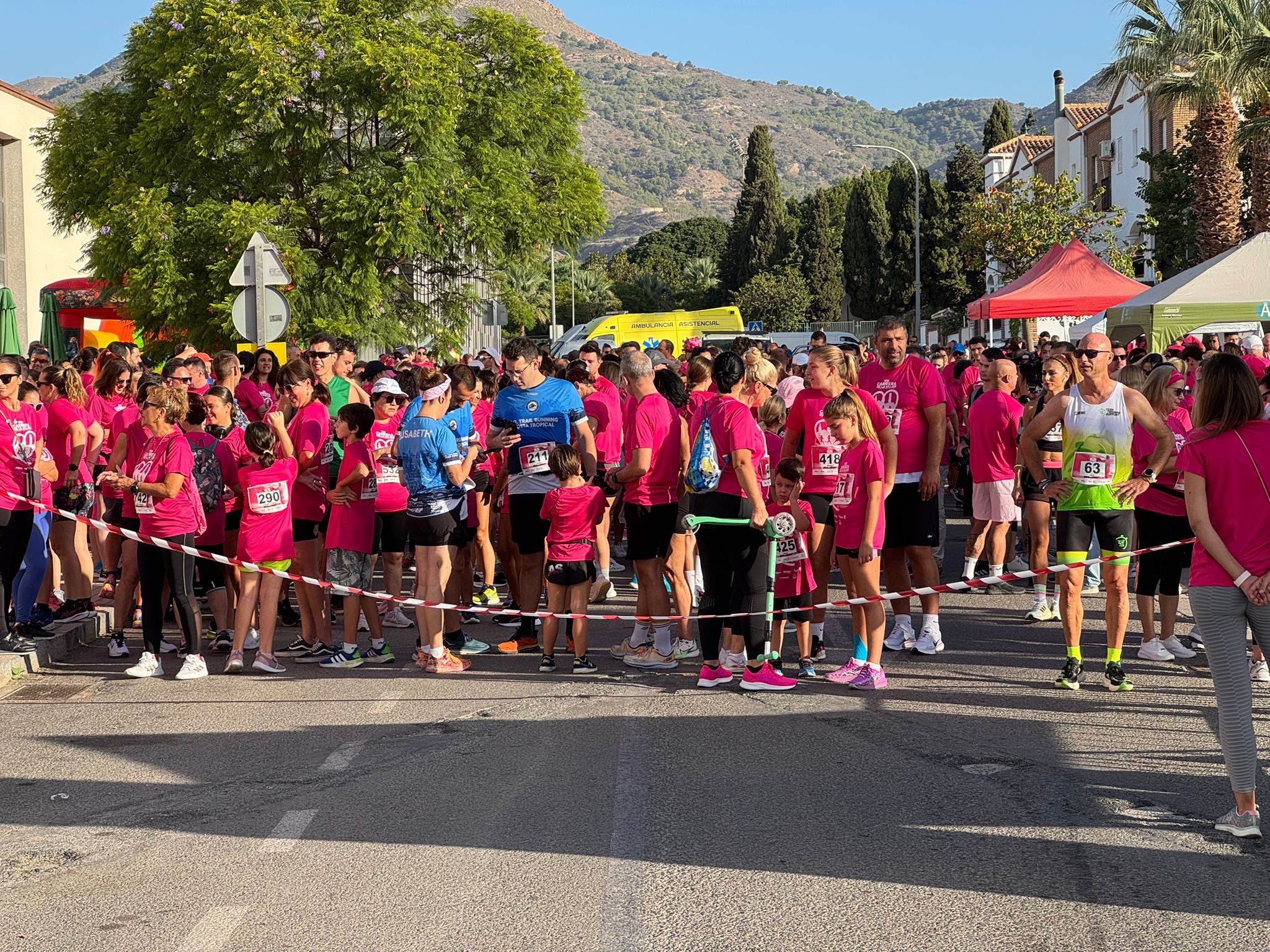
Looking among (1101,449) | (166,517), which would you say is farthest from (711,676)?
(166,517)

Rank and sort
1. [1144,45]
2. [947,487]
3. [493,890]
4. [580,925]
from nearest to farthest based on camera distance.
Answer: [580,925] → [493,890] → [947,487] → [1144,45]

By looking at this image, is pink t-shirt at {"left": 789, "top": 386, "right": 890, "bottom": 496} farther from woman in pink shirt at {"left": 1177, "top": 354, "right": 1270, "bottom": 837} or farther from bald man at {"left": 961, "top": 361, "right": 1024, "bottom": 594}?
woman in pink shirt at {"left": 1177, "top": 354, "right": 1270, "bottom": 837}

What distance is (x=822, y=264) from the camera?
85.9 meters

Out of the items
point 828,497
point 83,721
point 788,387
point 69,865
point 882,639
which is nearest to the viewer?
point 69,865

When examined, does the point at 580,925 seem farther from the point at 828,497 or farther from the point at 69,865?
the point at 828,497

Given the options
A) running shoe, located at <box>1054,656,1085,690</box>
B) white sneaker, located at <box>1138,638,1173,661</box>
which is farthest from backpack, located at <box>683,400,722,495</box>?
white sneaker, located at <box>1138,638,1173,661</box>

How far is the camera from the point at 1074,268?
2347 cm

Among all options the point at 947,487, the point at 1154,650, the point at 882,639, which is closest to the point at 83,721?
the point at 882,639

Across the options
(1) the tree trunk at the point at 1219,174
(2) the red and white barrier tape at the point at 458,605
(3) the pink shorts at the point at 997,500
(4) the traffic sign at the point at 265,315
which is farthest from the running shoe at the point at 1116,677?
(1) the tree trunk at the point at 1219,174

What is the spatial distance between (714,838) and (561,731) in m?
1.98

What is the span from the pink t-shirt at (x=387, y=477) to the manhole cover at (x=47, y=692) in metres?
2.23

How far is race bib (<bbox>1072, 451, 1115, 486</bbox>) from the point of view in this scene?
8.49m

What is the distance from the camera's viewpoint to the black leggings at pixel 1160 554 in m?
9.18

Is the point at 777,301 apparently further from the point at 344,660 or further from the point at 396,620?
the point at 344,660
